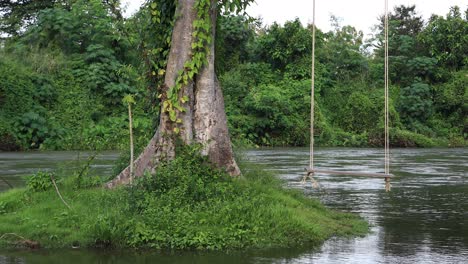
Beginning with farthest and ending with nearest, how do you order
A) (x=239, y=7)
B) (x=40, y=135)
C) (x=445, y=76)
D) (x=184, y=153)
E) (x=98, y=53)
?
(x=445, y=76) < (x=98, y=53) < (x=40, y=135) < (x=239, y=7) < (x=184, y=153)

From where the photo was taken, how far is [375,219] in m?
10.9

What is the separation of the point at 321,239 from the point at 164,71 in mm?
3594

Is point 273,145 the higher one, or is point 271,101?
point 271,101

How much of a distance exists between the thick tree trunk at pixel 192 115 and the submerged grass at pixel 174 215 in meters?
0.34

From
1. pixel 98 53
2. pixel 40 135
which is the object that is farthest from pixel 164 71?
pixel 98 53

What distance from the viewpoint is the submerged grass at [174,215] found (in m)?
8.48

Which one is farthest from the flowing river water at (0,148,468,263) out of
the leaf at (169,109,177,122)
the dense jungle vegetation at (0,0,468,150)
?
the dense jungle vegetation at (0,0,468,150)

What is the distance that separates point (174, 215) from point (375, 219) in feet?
12.1

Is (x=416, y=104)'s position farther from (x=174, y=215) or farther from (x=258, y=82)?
(x=174, y=215)

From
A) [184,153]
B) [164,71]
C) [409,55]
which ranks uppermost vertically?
[409,55]

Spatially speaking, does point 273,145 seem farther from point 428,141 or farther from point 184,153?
point 184,153

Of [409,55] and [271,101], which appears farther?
[409,55]

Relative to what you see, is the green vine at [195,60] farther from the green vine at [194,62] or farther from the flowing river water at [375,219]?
the flowing river water at [375,219]

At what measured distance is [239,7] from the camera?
1065 cm
